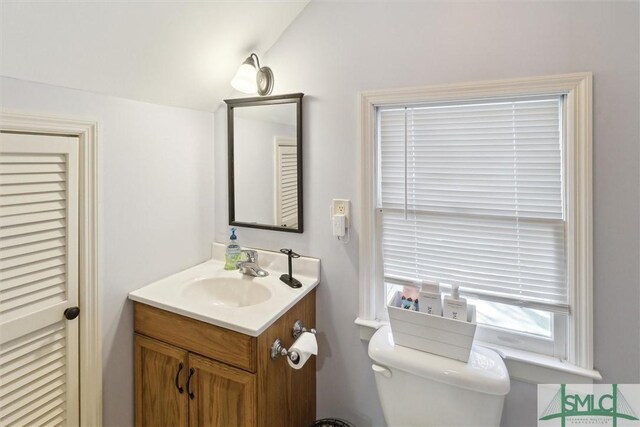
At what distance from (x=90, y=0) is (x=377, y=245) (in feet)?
4.59

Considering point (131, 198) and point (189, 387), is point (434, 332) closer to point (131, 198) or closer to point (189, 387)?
point (189, 387)

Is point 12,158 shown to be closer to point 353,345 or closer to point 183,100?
point 183,100

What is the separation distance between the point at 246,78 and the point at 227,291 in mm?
1088

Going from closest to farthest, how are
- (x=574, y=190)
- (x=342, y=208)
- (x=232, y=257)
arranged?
(x=574, y=190) → (x=342, y=208) → (x=232, y=257)

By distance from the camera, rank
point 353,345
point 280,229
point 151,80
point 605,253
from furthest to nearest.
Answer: point 280,229 < point 353,345 < point 151,80 < point 605,253

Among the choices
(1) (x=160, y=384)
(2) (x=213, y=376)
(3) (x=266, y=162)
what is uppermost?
(3) (x=266, y=162)

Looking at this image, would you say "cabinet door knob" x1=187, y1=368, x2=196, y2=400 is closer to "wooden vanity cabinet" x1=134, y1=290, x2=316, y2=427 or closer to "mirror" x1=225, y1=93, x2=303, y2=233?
"wooden vanity cabinet" x1=134, y1=290, x2=316, y2=427

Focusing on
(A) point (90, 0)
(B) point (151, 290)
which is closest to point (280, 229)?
(B) point (151, 290)

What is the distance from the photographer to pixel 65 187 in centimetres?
121

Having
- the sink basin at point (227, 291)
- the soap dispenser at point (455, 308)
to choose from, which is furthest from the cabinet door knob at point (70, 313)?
the soap dispenser at point (455, 308)

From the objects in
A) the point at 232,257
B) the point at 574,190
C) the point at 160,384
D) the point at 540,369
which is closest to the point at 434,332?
the point at 540,369

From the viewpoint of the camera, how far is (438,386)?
1.17 meters

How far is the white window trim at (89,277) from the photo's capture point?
1.25 meters

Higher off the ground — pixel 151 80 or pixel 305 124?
pixel 151 80
